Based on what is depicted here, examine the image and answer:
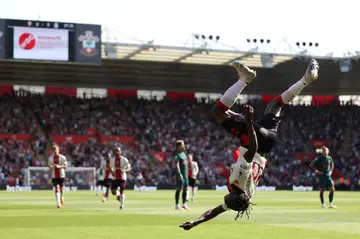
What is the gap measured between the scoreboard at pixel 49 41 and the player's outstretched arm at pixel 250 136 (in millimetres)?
39490

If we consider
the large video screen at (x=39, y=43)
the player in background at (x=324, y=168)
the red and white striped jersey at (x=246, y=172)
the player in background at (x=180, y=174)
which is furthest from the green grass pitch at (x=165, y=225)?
the large video screen at (x=39, y=43)

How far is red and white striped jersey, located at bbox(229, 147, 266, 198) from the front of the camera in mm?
12383

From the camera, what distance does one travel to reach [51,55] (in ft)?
166

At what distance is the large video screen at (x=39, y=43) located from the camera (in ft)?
163

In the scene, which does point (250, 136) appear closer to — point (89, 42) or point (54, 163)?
point (54, 163)

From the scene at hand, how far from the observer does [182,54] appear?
5744 cm

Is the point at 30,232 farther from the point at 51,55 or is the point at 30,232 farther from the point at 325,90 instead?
the point at 325,90

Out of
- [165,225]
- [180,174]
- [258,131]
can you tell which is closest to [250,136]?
[258,131]

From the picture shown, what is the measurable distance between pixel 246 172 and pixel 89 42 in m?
39.8

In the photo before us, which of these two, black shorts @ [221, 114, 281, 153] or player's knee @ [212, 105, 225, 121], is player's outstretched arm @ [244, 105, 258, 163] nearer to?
black shorts @ [221, 114, 281, 153]

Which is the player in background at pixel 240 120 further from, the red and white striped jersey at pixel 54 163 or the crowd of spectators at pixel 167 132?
the crowd of spectators at pixel 167 132

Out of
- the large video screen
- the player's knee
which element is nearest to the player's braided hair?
the player's knee

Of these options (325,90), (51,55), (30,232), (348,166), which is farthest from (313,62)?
(325,90)

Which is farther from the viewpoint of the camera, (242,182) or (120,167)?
(120,167)
